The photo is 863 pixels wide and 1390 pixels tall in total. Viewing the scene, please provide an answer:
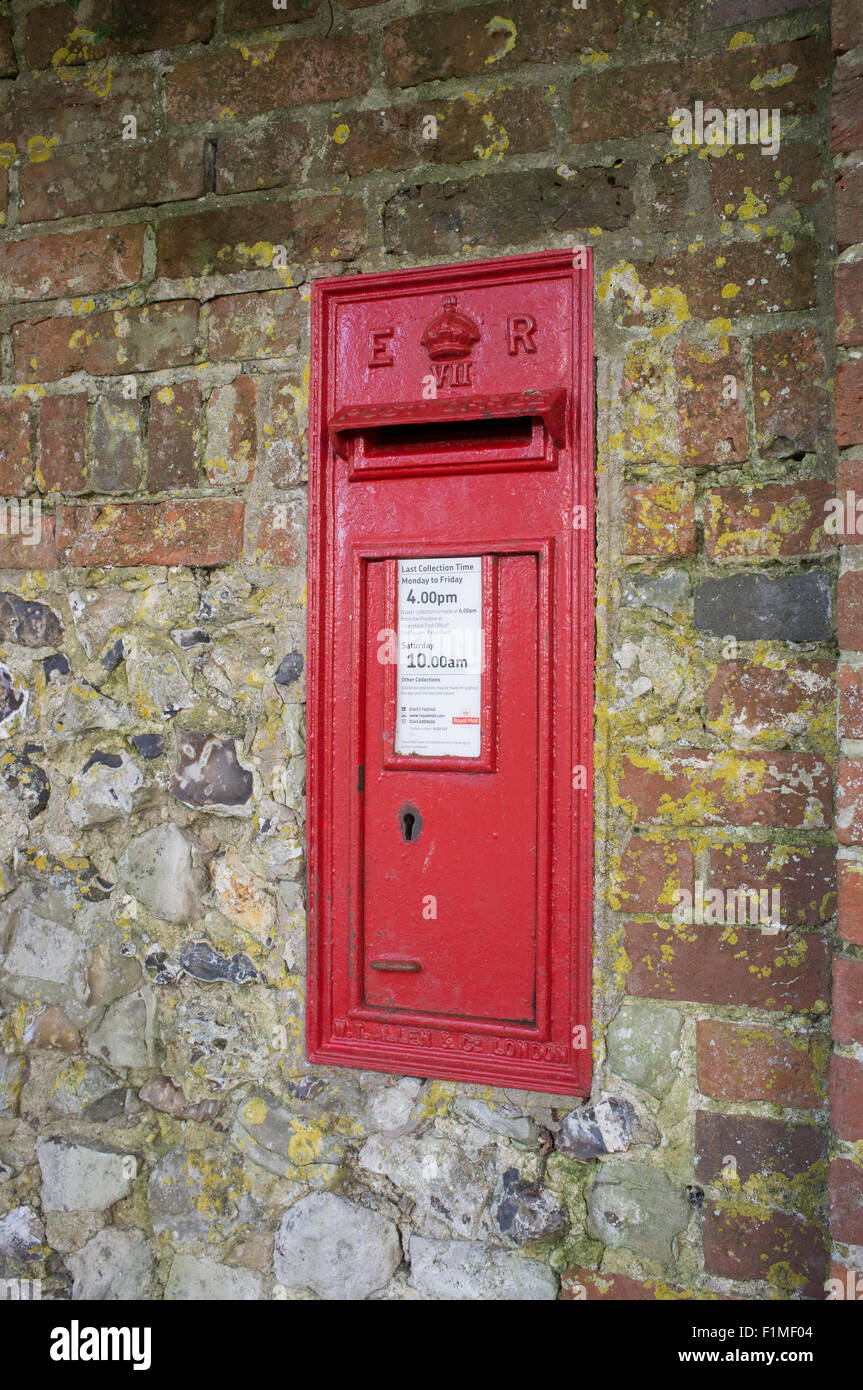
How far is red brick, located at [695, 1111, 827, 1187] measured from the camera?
1.53m

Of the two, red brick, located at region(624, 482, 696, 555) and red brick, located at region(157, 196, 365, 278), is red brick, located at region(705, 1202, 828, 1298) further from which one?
red brick, located at region(157, 196, 365, 278)

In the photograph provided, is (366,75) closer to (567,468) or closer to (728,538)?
(567,468)

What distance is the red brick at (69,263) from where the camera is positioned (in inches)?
75.8

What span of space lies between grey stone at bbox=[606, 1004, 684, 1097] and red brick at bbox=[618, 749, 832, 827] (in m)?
0.33

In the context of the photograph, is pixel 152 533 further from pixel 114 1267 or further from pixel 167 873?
pixel 114 1267

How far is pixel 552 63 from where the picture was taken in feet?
5.49

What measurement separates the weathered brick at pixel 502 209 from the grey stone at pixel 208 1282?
197 cm

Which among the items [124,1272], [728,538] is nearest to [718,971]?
[728,538]

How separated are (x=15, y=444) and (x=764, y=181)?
60.8 inches

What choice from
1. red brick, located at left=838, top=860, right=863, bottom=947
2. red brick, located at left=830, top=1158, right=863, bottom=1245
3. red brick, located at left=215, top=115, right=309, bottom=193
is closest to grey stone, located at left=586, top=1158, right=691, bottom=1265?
red brick, located at left=830, top=1158, right=863, bottom=1245

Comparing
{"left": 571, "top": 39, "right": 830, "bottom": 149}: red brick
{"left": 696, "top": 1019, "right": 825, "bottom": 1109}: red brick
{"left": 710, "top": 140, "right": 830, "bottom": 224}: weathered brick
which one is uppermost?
{"left": 571, "top": 39, "right": 830, "bottom": 149}: red brick

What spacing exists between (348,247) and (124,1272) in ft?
6.70

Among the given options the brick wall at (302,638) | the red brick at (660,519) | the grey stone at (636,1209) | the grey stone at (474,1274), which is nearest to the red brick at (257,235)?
the brick wall at (302,638)

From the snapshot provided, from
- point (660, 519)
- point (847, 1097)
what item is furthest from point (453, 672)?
point (847, 1097)
